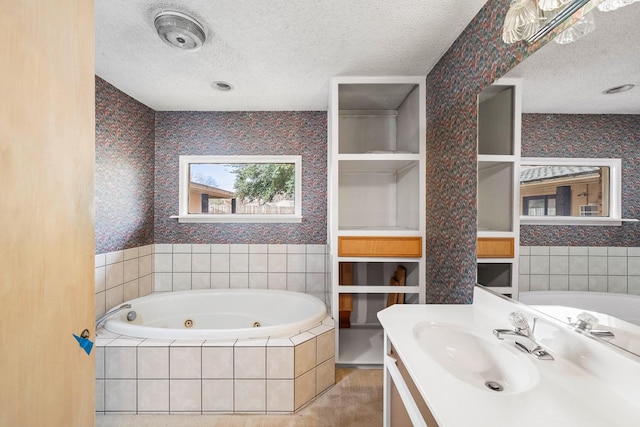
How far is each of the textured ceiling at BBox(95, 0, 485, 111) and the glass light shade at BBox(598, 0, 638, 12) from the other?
2.30ft

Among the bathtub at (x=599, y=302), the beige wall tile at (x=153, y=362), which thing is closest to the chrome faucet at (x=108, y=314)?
the beige wall tile at (x=153, y=362)

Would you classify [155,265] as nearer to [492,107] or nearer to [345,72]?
[345,72]

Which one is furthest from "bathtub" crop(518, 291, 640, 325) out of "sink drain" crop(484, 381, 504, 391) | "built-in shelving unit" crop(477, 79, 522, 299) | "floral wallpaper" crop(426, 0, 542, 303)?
"floral wallpaper" crop(426, 0, 542, 303)

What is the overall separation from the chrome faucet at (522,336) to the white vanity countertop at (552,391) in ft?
0.08

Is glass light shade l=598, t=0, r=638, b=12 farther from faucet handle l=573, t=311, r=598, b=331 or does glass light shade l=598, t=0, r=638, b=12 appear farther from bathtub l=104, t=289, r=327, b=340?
bathtub l=104, t=289, r=327, b=340

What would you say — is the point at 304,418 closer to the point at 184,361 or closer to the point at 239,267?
the point at 184,361

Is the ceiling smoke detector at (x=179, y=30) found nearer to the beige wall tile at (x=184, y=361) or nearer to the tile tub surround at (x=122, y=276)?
the tile tub surround at (x=122, y=276)

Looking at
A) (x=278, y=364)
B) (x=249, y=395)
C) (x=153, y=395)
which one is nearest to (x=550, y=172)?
(x=278, y=364)

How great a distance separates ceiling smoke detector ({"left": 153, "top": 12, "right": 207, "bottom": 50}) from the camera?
4.89ft

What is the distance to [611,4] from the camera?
2.67ft

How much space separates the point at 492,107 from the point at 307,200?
6.26 ft

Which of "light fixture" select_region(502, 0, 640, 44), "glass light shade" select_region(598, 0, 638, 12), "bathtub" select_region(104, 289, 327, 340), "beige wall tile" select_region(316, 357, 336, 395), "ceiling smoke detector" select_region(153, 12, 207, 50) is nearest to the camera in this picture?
"glass light shade" select_region(598, 0, 638, 12)

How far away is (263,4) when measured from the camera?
55.9 inches

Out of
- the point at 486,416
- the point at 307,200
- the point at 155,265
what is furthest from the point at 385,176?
the point at 155,265
